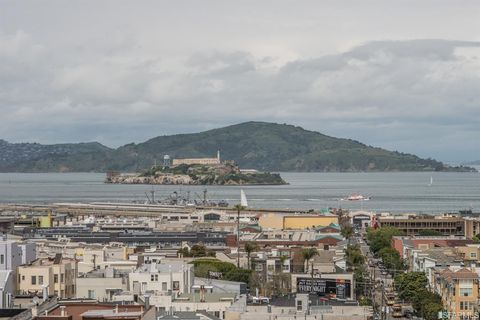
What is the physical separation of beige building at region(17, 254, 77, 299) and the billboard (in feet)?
42.1

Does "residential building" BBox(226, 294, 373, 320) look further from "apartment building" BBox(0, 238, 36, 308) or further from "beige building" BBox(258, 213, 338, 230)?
→ "beige building" BBox(258, 213, 338, 230)

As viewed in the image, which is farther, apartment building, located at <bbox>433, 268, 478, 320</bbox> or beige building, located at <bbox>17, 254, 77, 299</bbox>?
apartment building, located at <bbox>433, 268, 478, 320</bbox>

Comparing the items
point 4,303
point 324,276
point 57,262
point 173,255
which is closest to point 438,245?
point 173,255

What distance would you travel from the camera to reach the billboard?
2315 inches

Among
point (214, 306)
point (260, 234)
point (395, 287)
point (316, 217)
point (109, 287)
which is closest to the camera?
point (214, 306)

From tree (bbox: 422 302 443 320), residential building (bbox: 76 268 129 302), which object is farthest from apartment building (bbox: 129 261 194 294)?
tree (bbox: 422 302 443 320)

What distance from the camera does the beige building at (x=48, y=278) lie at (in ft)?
152

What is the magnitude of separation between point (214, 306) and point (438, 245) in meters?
60.0

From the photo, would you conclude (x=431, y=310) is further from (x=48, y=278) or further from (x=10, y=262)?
(x=10, y=262)

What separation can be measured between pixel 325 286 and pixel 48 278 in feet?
56.1

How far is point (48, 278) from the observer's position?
47.5 m

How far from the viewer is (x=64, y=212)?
19562 cm

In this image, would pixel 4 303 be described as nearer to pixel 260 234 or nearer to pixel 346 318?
pixel 346 318

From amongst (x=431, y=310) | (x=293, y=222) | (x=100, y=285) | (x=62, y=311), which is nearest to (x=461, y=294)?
(x=431, y=310)
